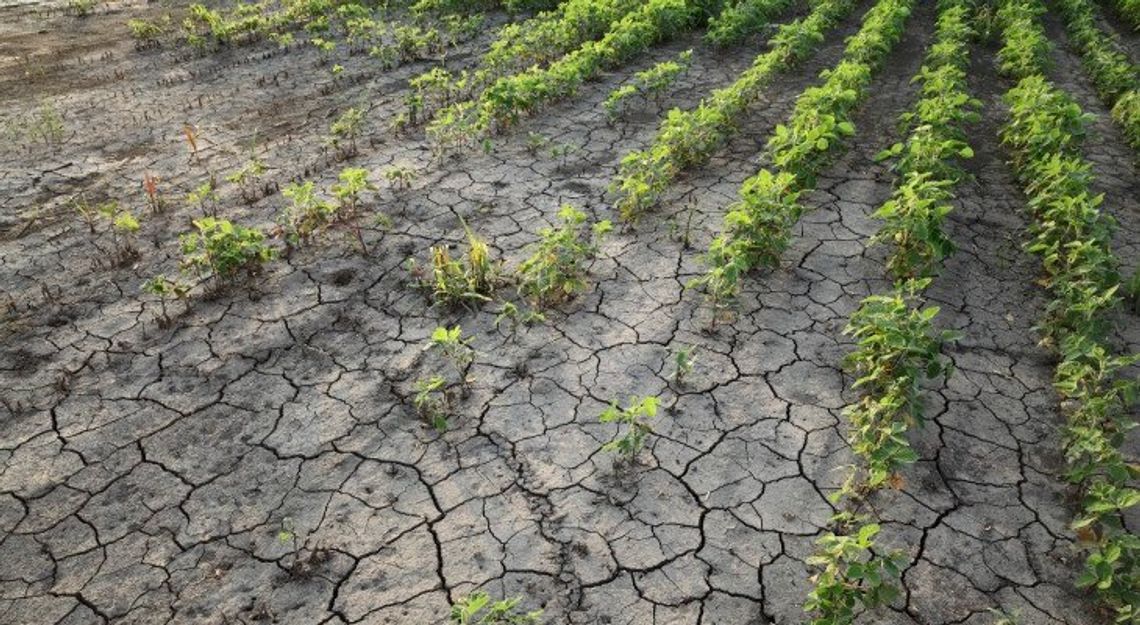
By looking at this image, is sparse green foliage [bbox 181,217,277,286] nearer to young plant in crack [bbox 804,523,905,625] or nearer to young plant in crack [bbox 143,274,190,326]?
young plant in crack [bbox 143,274,190,326]

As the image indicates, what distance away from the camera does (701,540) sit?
3320mm

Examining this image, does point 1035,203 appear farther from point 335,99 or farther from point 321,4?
point 321,4

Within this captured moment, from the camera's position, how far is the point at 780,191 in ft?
16.8

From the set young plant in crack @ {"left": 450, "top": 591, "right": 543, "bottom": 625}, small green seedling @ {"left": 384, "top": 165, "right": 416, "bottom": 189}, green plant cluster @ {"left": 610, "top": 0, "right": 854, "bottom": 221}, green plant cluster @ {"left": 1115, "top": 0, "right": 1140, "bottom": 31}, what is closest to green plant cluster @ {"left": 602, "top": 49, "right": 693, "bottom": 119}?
green plant cluster @ {"left": 610, "top": 0, "right": 854, "bottom": 221}

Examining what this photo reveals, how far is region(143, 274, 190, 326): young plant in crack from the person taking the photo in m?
4.64

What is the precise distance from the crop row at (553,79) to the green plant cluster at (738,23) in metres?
0.55

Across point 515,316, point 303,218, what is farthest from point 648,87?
point 515,316

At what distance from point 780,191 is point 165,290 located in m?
4.05

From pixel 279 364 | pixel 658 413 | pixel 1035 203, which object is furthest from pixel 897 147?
pixel 279 364

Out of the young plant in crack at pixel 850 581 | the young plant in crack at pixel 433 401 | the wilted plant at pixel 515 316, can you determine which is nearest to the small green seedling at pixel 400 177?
the wilted plant at pixel 515 316

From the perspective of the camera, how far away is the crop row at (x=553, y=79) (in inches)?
282

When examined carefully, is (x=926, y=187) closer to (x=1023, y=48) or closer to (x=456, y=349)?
(x=456, y=349)

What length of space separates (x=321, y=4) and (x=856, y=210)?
9102 millimetres

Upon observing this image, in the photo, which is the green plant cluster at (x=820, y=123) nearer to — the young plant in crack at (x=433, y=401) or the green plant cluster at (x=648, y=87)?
the green plant cluster at (x=648, y=87)
